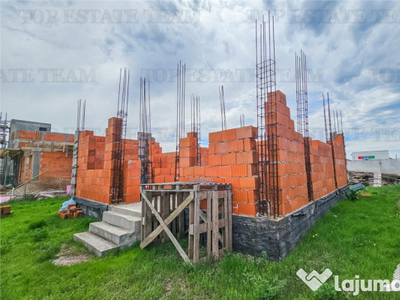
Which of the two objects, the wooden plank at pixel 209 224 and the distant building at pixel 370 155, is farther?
the distant building at pixel 370 155

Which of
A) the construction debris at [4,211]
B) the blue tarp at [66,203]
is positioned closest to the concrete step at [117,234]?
the blue tarp at [66,203]

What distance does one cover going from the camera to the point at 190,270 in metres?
3.31

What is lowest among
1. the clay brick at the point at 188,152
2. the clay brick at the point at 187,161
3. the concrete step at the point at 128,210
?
the concrete step at the point at 128,210

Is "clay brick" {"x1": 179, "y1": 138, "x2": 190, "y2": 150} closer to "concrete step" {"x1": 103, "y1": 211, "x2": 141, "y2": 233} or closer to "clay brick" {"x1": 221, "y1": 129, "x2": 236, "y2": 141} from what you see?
"clay brick" {"x1": 221, "y1": 129, "x2": 236, "y2": 141}

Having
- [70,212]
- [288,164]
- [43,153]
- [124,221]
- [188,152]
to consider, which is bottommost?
[70,212]

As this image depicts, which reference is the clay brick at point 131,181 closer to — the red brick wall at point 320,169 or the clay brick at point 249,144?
the clay brick at point 249,144

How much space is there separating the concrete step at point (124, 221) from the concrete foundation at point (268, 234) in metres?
2.31

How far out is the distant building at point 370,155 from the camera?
3073 centimetres

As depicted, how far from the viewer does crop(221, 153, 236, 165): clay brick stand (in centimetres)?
442

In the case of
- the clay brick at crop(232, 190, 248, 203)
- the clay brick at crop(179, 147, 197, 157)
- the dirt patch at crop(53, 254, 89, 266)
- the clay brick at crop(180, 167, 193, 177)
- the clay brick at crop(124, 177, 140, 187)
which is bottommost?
the dirt patch at crop(53, 254, 89, 266)

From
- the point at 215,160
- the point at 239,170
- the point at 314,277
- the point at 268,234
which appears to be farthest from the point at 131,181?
the point at 314,277

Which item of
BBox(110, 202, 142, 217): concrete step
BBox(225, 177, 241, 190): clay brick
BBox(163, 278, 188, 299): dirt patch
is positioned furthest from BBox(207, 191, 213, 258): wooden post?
BBox(110, 202, 142, 217): concrete step

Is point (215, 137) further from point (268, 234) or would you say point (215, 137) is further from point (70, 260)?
point (70, 260)

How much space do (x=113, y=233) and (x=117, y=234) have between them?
0.15 meters
